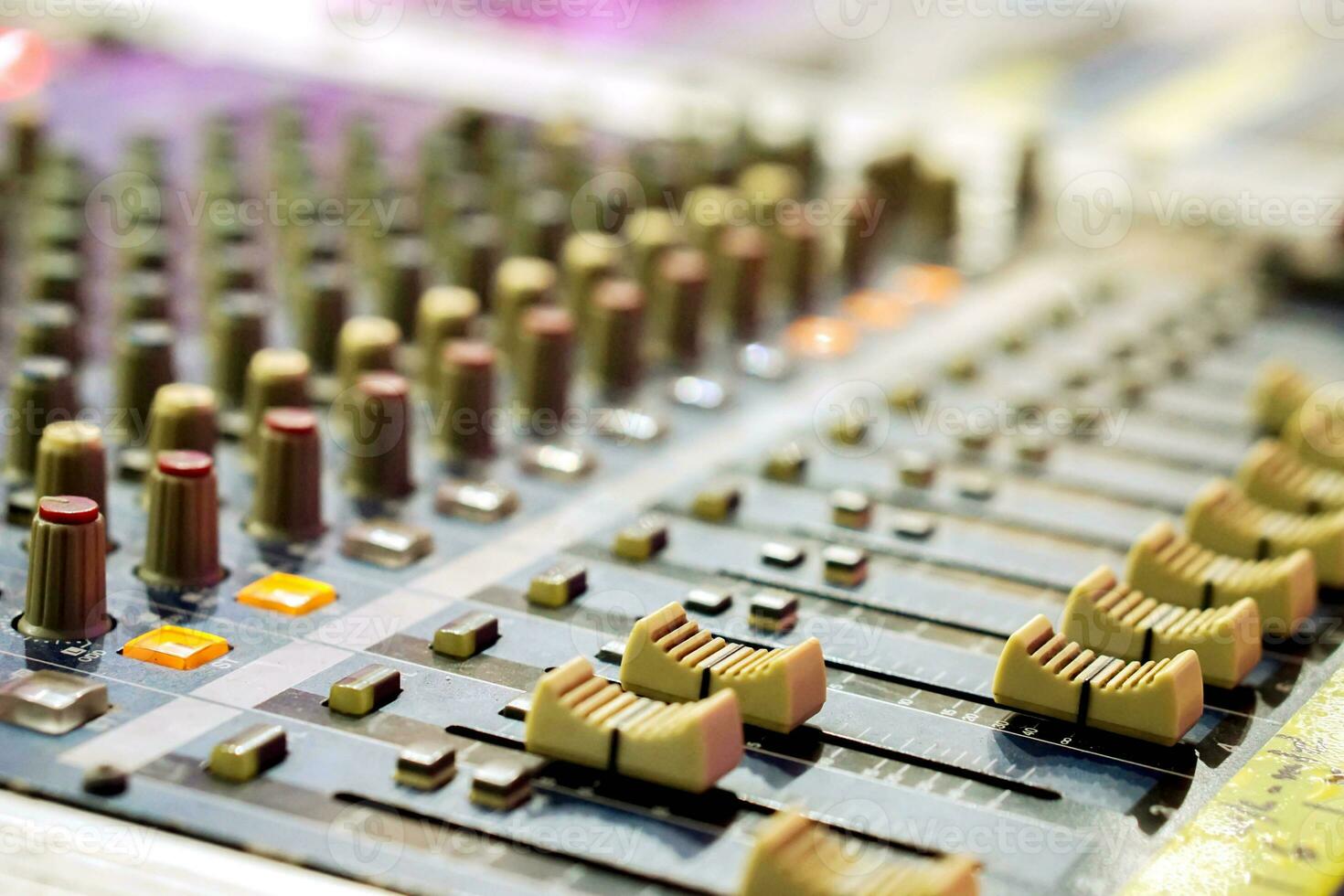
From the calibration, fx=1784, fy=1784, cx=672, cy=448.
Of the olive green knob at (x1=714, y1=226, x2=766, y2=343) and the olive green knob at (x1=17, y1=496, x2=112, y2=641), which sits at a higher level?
the olive green knob at (x1=714, y1=226, x2=766, y2=343)

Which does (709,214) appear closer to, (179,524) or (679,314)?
(679,314)

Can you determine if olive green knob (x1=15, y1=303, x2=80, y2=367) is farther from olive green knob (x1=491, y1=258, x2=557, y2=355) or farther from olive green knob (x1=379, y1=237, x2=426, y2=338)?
olive green knob (x1=491, y1=258, x2=557, y2=355)

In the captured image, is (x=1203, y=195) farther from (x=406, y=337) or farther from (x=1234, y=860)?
(x=1234, y=860)

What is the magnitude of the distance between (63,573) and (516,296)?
1.79 metres

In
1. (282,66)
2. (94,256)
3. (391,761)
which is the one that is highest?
(282,66)

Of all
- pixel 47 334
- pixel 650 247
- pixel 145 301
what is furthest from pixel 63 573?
pixel 650 247

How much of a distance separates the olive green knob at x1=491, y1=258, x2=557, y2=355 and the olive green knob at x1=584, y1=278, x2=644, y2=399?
0.47ft

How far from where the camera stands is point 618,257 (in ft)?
16.4

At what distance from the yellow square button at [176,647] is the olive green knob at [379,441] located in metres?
0.77

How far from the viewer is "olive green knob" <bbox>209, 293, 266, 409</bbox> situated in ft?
13.0

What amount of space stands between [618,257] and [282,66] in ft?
7.22

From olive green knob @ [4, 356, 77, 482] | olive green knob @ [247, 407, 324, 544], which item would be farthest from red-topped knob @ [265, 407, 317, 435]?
olive green knob @ [4, 356, 77, 482]

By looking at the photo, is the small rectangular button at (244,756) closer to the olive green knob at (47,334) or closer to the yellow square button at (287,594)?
the yellow square button at (287,594)

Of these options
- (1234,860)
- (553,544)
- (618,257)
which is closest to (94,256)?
(618,257)
